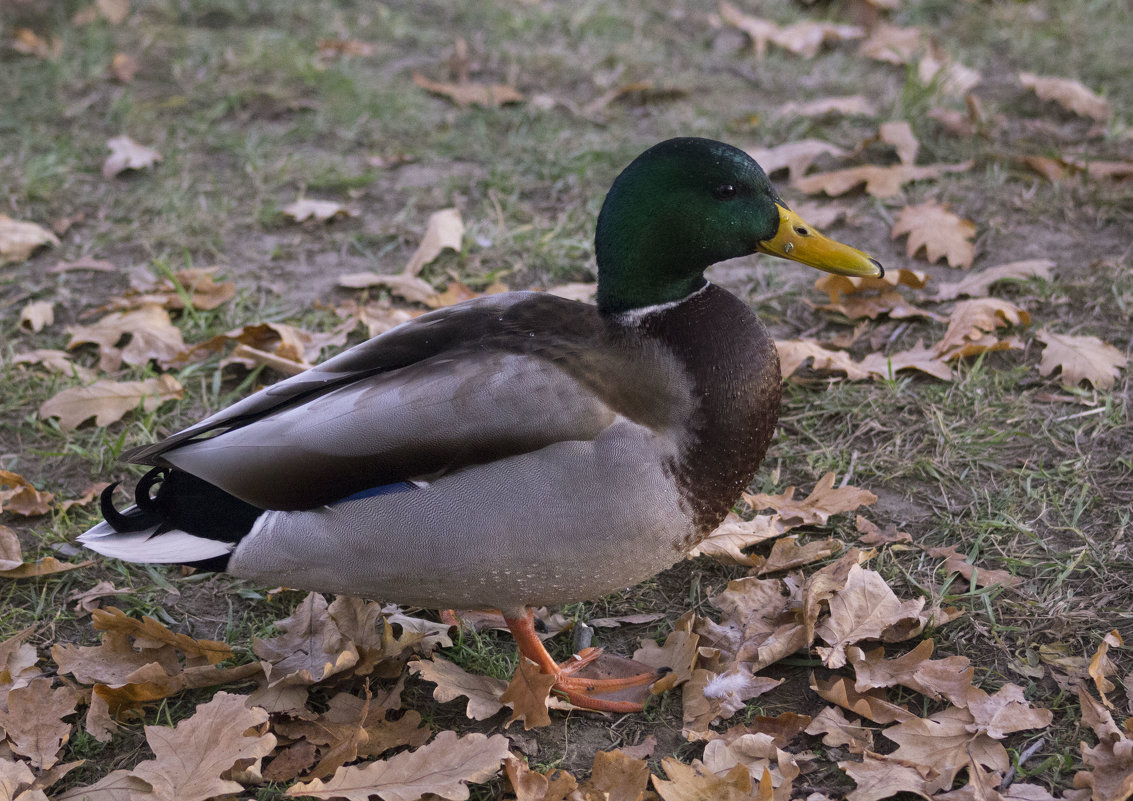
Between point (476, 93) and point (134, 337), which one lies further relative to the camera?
point (476, 93)

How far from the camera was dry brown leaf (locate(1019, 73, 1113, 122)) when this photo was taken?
495 cm

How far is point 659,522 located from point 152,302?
2367 mm

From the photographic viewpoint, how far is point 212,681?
2547 millimetres

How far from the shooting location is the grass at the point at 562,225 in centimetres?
273

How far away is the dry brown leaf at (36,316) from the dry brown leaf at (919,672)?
296cm

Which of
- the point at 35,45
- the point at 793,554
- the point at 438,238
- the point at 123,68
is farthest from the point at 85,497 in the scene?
the point at 35,45

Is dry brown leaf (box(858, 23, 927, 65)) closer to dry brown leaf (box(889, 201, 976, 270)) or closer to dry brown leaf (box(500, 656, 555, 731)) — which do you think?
dry brown leaf (box(889, 201, 976, 270))

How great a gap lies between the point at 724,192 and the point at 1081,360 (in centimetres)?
150

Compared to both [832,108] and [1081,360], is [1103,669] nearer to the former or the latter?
[1081,360]

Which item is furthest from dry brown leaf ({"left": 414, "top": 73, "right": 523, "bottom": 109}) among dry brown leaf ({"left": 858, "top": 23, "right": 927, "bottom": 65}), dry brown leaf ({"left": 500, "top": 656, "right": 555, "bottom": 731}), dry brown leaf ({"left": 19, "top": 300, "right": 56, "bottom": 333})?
dry brown leaf ({"left": 500, "top": 656, "right": 555, "bottom": 731})

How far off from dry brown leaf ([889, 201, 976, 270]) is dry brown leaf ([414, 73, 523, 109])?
2087 millimetres

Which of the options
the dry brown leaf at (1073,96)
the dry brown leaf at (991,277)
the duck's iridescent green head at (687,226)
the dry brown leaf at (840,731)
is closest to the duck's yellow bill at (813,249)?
the duck's iridescent green head at (687,226)

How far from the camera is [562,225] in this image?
438 centimetres

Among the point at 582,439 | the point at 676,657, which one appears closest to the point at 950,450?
the point at 676,657
